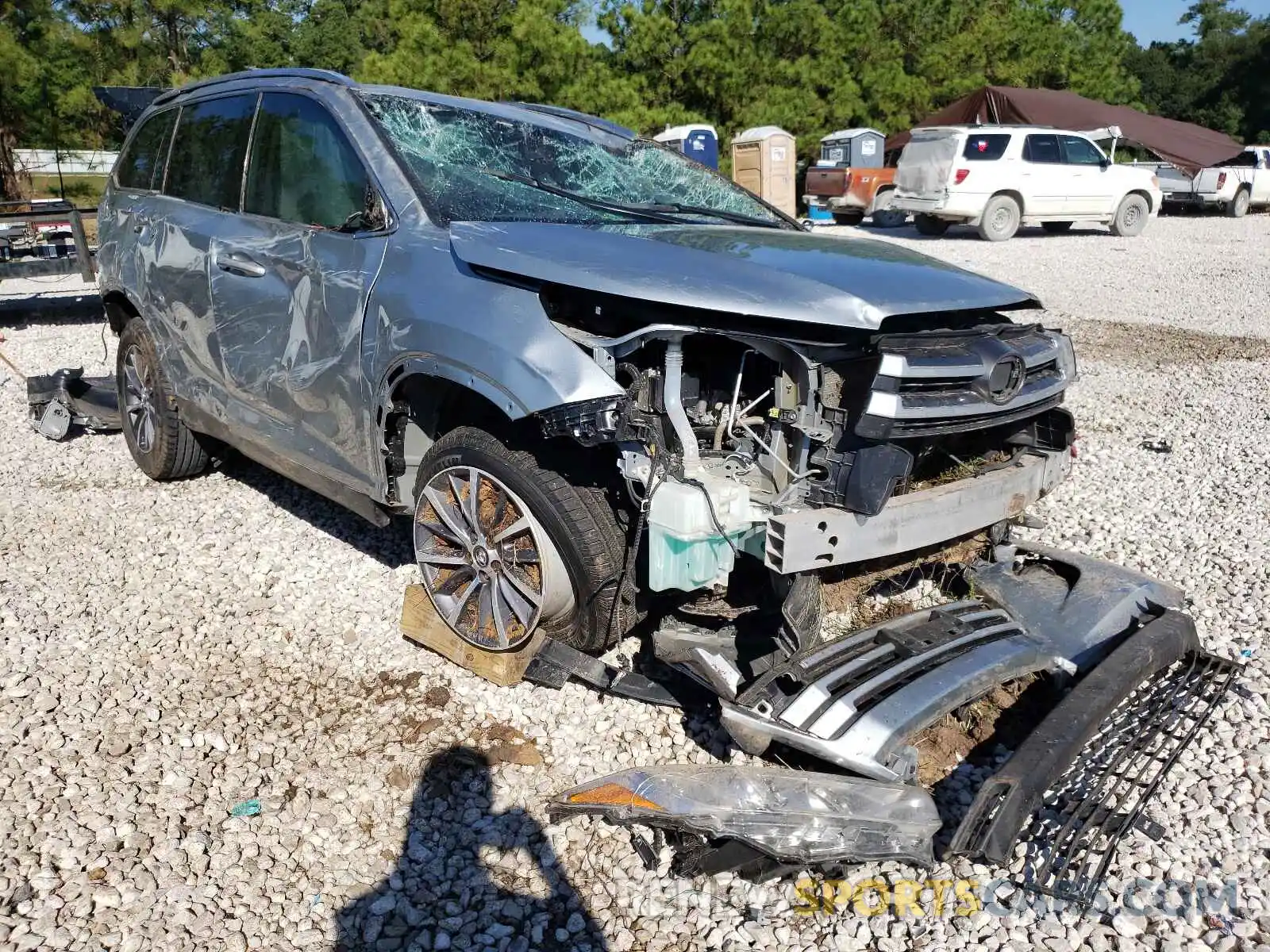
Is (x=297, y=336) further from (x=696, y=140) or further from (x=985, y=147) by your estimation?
(x=985, y=147)

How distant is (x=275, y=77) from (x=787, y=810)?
373 cm

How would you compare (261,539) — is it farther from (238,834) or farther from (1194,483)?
(1194,483)

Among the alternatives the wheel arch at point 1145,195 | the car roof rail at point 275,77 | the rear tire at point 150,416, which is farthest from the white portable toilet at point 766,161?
the rear tire at point 150,416

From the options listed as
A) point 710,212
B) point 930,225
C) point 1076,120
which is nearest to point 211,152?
point 710,212

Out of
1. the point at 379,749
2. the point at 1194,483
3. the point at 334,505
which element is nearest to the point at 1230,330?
the point at 1194,483

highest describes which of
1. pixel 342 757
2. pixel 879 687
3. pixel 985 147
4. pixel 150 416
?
pixel 985 147

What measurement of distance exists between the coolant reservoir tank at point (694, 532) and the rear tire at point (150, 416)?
10.8 feet

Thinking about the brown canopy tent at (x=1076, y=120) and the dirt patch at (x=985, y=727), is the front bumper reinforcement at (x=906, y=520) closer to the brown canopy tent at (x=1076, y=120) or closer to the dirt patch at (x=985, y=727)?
the dirt patch at (x=985, y=727)

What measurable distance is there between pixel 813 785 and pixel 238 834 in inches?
64.9

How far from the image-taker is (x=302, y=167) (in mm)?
3953

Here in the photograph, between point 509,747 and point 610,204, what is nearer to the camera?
point 509,747

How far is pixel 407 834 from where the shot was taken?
2803 millimetres

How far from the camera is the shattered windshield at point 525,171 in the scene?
3.54 metres

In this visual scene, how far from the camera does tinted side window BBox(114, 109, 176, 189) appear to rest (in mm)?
5066
